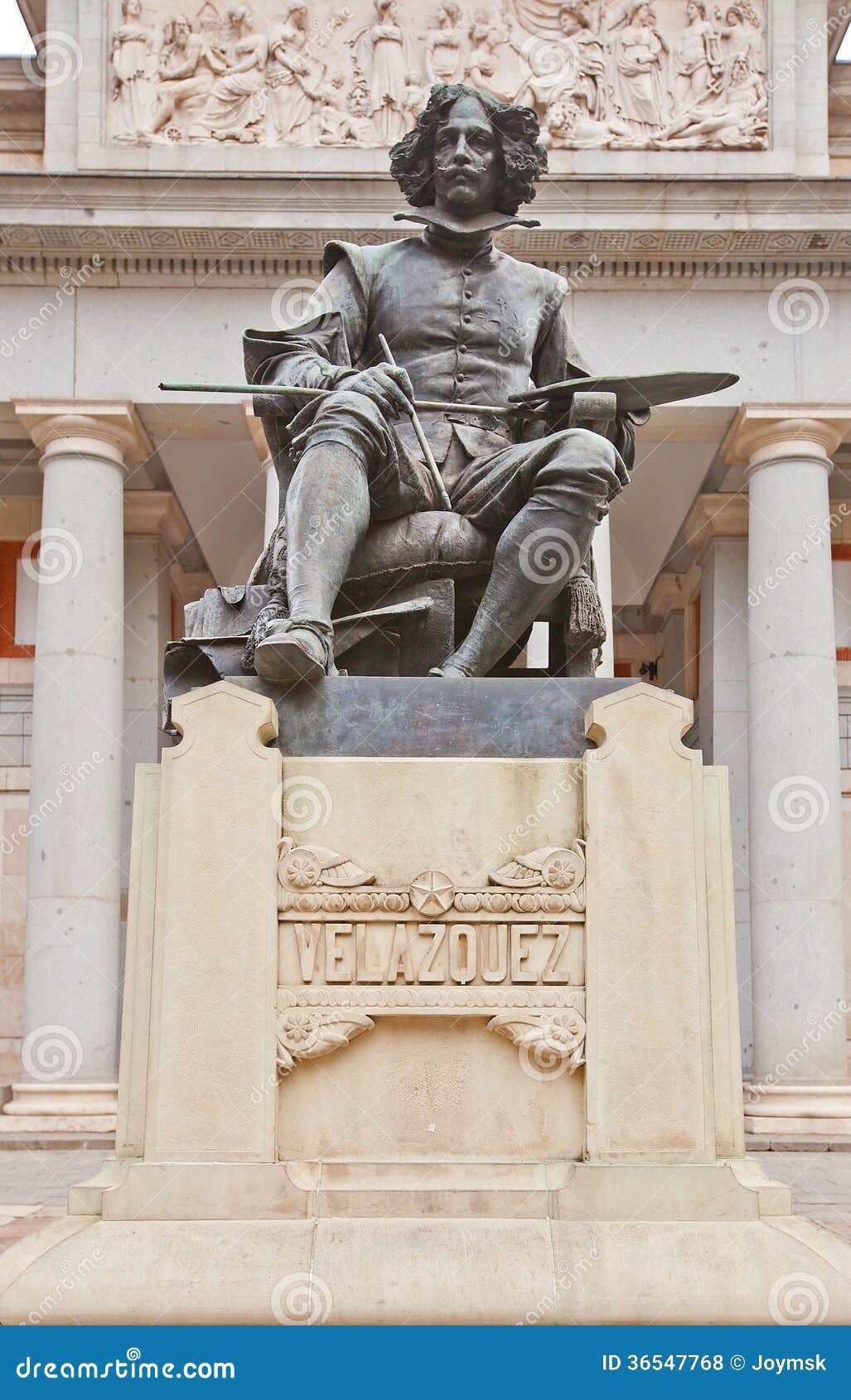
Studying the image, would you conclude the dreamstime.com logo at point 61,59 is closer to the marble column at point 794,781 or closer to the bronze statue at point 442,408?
the marble column at point 794,781

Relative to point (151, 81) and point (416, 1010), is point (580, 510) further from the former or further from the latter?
point (151, 81)

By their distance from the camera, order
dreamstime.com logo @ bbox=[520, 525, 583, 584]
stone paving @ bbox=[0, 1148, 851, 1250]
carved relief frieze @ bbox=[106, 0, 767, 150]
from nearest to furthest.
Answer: dreamstime.com logo @ bbox=[520, 525, 583, 584]
stone paving @ bbox=[0, 1148, 851, 1250]
carved relief frieze @ bbox=[106, 0, 767, 150]

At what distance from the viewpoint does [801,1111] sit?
2020cm

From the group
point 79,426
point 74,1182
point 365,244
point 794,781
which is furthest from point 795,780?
point 74,1182

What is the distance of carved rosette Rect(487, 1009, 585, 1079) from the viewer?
619cm

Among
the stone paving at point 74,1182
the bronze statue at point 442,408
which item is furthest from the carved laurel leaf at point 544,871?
the stone paving at point 74,1182

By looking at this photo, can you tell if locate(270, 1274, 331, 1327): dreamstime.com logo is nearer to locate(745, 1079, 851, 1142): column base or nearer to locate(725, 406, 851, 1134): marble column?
locate(745, 1079, 851, 1142): column base

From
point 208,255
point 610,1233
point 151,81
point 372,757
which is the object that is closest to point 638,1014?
point 610,1233

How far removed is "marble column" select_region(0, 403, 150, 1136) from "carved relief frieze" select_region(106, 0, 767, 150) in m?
4.52

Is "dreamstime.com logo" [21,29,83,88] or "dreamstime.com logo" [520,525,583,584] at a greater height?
"dreamstime.com logo" [21,29,83,88]

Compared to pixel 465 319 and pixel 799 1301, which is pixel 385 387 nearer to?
pixel 465 319

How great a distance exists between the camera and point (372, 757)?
6.57 m

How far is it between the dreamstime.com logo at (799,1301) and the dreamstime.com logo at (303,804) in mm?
2265

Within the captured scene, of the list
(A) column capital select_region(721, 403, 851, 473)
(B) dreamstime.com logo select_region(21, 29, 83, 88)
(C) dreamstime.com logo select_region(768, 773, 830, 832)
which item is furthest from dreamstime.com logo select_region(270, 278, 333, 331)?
(C) dreamstime.com logo select_region(768, 773, 830, 832)
